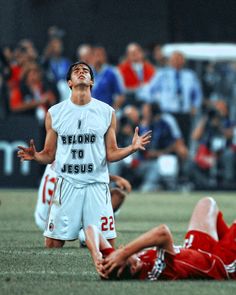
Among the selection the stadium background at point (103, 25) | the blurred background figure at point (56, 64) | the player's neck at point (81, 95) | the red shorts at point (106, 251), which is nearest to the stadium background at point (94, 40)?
the stadium background at point (103, 25)

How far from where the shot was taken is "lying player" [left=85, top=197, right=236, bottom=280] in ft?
26.4

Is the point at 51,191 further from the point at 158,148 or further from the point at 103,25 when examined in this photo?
the point at 103,25

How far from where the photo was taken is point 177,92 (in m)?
21.9

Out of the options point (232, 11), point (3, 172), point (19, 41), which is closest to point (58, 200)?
point (3, 172)

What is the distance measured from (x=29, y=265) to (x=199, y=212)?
163 cm

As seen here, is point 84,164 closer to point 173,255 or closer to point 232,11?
point 173,255

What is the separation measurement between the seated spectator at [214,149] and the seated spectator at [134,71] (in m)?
1.44

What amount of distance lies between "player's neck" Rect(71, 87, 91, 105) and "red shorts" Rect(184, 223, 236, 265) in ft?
7.71

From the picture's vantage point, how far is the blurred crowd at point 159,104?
69.5ft

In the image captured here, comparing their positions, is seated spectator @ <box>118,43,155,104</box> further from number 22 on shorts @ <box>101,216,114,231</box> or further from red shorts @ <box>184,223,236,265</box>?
red shorts @ <box>184,223,236,265</box>

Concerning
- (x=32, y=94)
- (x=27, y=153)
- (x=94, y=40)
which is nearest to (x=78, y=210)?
(x=27, y=153)

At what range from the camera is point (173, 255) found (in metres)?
8.18

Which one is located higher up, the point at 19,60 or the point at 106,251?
the point at 19,60

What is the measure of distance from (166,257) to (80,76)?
8.94ft
